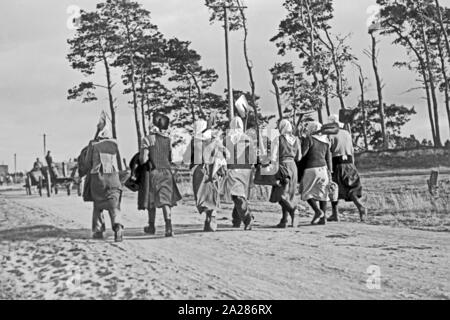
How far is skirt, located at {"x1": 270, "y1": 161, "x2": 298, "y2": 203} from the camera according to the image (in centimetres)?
Answer: 1095

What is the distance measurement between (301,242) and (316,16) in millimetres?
32287

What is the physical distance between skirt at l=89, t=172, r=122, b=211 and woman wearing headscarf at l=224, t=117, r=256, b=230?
5.96ft

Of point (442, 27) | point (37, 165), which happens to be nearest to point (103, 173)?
point (37, 165)

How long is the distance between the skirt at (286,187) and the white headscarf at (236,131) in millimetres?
883

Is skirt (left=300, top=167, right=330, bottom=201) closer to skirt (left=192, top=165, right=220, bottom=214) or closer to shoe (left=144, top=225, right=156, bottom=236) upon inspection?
skirt (left=192, top=165, right=220, bottom=214)

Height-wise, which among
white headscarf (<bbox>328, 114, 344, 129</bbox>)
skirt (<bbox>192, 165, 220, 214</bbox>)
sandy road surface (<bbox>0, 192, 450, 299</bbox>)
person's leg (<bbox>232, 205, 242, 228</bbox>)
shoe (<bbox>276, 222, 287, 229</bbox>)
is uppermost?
white headscarf (<bbox>328, 114, 344, 129</bbox>)

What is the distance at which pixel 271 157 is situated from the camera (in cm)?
1114

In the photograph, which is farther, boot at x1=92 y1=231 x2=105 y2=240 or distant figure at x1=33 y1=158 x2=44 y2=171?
distant figure at x1=33 y1=158 x2=44 y2=171

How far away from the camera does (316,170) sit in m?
11.5

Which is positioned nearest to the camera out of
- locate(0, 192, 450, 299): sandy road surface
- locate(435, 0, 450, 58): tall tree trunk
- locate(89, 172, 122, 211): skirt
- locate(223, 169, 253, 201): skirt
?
locate(0, 192, 450, 299): sandy road surface

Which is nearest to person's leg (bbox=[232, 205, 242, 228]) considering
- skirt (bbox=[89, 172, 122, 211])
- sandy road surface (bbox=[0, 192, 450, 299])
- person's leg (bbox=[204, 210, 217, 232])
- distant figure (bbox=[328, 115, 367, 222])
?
sandy road surface (bbox=[0, 192, 450, 299])

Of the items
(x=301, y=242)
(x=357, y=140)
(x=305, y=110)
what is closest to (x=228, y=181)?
(x=301, y=242)

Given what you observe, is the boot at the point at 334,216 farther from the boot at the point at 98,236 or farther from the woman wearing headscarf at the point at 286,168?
the boot at the point at 98,236

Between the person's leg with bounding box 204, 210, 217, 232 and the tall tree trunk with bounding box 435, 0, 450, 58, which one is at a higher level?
the tall tree trunk with bounding box 435, 0, 450, 58
